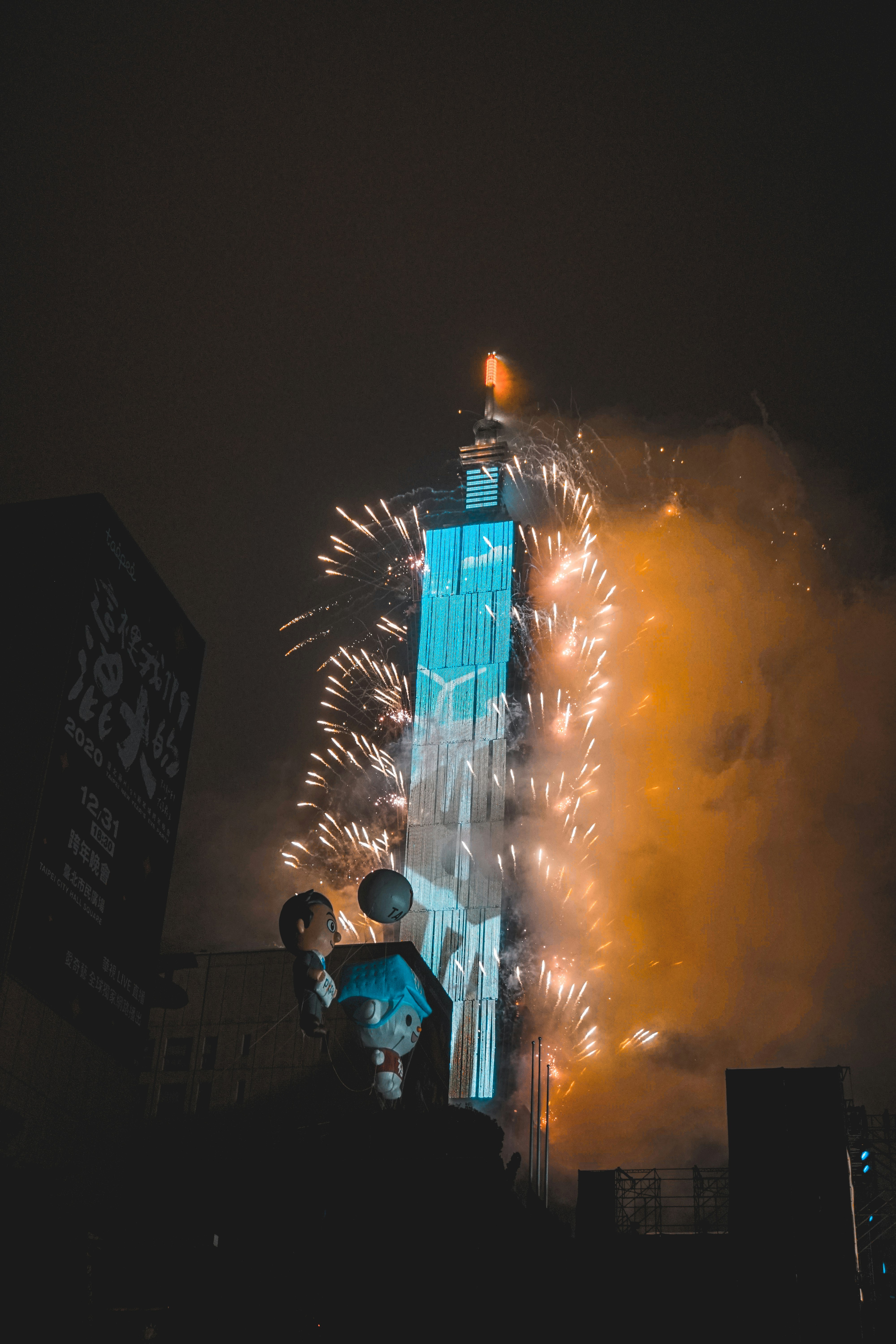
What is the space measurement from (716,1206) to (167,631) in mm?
22999

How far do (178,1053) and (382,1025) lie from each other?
20.5 meters

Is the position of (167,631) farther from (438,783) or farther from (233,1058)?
(438,783)

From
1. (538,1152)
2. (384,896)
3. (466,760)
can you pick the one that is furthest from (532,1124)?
(466,760)

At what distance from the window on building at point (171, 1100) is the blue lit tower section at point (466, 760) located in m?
18.9

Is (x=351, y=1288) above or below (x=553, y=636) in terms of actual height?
below

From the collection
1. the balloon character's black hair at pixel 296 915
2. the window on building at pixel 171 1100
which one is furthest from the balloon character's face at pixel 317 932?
the window on building at pixel 171 1100

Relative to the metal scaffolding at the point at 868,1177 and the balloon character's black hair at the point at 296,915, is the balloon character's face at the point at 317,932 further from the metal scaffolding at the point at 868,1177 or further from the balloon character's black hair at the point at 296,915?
the metal scaffolding at the point at 868,1177

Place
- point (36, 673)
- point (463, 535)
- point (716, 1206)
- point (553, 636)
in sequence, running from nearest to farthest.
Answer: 1. point (36, 673)
2. point (716, 1206)
3. point (553, 636)
4. point (463, 535)

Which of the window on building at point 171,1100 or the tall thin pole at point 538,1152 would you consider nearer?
the tall thin pole at point 538,1152

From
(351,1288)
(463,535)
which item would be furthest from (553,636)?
(351,1288)

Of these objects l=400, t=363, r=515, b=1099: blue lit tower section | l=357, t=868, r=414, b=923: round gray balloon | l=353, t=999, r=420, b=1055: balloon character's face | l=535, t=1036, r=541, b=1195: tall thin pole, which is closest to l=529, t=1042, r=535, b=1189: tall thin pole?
l=535, t=1036, r=541, b=1195: tall thin pole

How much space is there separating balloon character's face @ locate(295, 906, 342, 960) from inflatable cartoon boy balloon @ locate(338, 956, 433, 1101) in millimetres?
4008

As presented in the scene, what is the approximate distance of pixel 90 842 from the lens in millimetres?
27016

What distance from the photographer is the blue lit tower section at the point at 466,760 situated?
65188 mm
